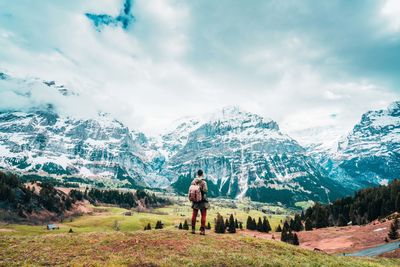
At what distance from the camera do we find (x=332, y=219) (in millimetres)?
194875

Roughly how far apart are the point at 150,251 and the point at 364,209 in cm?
18124

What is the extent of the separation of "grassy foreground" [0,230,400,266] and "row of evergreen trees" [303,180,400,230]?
147 meters

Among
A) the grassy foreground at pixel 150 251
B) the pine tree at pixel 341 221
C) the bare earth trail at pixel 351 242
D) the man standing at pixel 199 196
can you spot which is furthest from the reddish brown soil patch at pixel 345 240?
the man standing at pixel 199 196

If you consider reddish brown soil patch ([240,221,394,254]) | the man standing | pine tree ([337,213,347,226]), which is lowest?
reddish brown soil patch ([240,221,394,254])

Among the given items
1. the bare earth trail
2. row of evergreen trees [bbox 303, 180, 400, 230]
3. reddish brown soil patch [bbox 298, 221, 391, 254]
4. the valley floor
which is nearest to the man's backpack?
the valley floor

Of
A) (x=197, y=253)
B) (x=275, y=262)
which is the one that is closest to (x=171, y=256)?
(x=197, y=253)

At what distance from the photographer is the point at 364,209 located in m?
182

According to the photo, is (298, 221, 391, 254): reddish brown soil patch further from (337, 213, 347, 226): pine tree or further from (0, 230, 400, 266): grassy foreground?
(0, 230, 400, 266): grassy foreground

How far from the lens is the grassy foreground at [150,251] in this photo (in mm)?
25595

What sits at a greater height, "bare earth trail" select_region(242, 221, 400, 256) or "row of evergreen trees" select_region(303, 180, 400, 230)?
"row of evergreen trees" select_region(303, 180, 400, 230)

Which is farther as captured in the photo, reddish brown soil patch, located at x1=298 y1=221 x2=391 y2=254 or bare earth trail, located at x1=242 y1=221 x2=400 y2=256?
reddish brown soil patch, located at x1=298 y1=221 x2=391 y2=254

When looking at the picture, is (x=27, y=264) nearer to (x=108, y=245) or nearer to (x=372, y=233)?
(x=108, y=245)

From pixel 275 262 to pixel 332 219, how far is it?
18394cm

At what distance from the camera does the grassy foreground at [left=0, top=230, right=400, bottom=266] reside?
2560 cm
